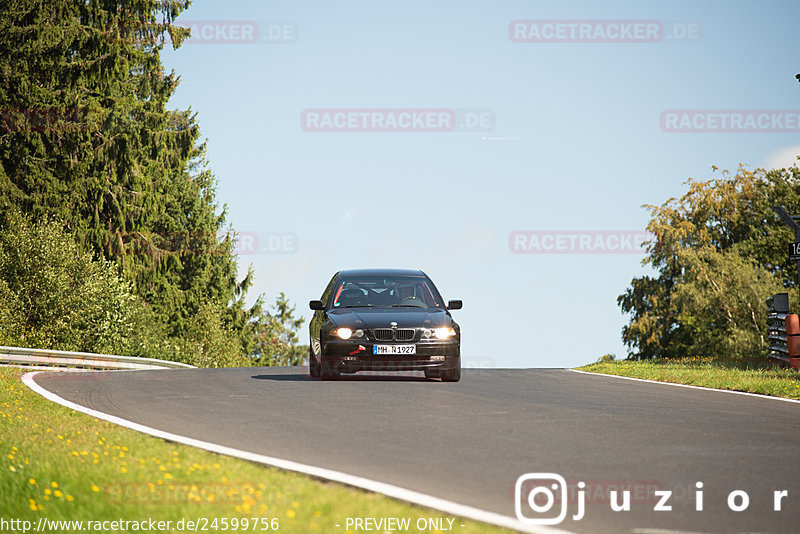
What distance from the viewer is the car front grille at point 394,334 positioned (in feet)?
49.2

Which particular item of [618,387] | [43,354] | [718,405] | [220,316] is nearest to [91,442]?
[718,405]

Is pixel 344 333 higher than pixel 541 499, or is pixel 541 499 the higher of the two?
pixel 344 333

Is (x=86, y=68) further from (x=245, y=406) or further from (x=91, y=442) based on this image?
(x=91, y=442)

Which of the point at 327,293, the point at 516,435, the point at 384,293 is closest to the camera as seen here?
the point at 516,435

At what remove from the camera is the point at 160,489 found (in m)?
6.65

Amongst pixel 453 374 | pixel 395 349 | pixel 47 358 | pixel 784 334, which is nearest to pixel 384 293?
pixel 395 349

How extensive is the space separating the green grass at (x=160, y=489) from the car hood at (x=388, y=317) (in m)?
6.39

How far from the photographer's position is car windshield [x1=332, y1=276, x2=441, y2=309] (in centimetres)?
1639

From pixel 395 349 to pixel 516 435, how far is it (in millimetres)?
5891

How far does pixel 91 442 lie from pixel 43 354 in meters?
15.3

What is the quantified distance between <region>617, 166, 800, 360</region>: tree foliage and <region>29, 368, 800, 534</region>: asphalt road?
3725 centimetres

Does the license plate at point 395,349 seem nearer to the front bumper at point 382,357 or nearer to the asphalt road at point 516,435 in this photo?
the front bumper at point 382,357

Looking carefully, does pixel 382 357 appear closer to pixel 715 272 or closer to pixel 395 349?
pixel 395 349

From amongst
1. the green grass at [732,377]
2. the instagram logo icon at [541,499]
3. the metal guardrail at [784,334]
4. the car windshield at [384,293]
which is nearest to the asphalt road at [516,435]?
the instagram logo icon at [541,499]
